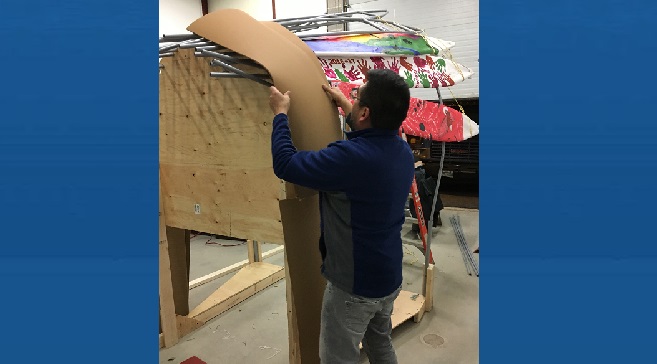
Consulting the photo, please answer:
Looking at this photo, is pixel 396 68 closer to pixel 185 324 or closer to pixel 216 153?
pixel 216 153

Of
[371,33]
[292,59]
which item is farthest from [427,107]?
[292,59]

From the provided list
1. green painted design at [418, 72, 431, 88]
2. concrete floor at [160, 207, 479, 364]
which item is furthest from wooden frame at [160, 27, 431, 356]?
concrete floor at [160, 207, 479, 364]

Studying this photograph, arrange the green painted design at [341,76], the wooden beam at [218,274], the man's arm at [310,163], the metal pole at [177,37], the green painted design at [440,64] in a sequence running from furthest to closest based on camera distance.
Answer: the wooden beam at [218,274] → the green painted design at [440,64] → the green painted design at [341,76] → the metal pole at [177,37] → the man's arm at [310,163]

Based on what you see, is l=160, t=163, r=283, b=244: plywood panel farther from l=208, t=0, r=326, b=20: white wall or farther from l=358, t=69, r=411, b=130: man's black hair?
l=208, t=0, r=326, b=20: white wall

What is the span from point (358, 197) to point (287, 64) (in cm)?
57

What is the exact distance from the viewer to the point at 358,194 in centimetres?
130

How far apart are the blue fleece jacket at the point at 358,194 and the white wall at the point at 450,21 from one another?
4.70 m

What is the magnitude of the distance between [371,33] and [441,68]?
470mm

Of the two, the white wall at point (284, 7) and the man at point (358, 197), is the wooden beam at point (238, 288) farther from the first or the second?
the white wall at point (284, 7)

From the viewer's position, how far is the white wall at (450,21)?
556 centimetres

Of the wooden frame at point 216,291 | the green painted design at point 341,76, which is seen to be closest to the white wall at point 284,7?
the wooden frame at point 216,291

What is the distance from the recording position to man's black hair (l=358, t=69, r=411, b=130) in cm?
128

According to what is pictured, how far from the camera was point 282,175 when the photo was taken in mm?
1316

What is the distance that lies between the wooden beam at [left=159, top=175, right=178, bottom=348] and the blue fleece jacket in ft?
4.01
